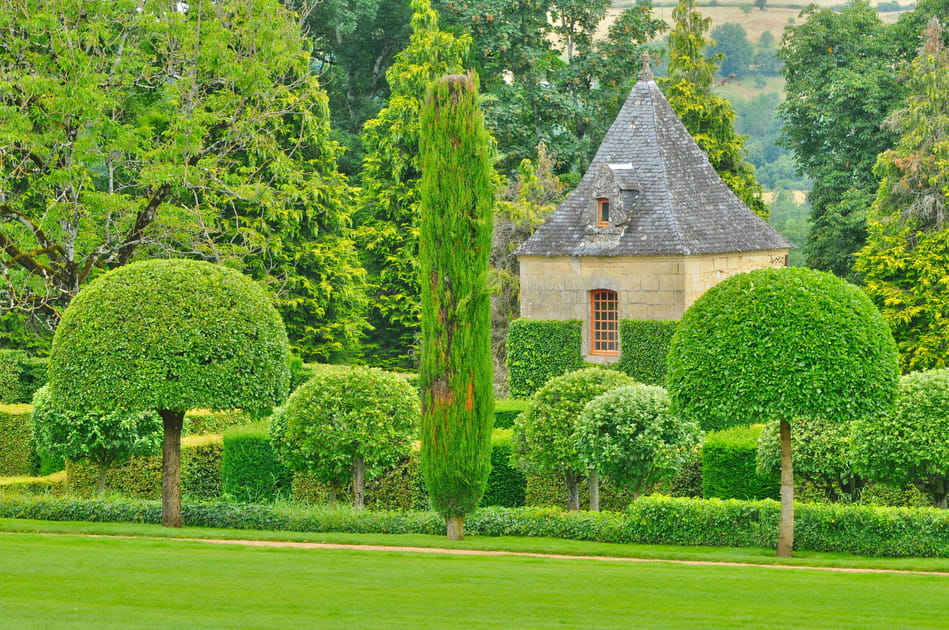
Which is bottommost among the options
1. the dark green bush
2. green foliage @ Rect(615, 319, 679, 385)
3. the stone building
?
the dark green bush

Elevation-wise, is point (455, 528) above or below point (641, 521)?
below

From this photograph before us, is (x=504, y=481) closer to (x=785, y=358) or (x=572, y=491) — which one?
(x=572, y=491)

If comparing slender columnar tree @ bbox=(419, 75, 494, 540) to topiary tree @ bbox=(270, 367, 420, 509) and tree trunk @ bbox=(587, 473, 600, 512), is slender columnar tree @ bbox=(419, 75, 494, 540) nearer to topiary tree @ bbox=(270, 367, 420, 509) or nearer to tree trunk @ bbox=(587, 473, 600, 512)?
topiary tree @ bbox=(270, 367, 420, 509)

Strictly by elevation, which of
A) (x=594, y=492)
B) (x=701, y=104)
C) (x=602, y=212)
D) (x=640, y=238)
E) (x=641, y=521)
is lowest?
(x=641, y=521)

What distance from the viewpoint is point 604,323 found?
35.5 meters

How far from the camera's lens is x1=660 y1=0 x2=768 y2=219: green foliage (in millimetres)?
43812

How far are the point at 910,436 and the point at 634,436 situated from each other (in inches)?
166

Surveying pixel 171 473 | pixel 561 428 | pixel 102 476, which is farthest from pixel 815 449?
pixel 102 476

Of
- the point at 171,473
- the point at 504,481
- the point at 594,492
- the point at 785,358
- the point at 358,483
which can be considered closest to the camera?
the point at 785,358

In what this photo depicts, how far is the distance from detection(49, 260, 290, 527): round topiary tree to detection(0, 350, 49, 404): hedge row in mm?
14543

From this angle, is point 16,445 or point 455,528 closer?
point 455,528

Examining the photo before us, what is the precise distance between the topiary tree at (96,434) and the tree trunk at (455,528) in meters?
6.48

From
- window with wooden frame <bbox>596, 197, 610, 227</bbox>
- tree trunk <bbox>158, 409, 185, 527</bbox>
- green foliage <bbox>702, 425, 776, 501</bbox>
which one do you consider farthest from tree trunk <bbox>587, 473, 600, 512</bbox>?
window with wooden frame <bbox>596, 197, 610, 227</bbox>

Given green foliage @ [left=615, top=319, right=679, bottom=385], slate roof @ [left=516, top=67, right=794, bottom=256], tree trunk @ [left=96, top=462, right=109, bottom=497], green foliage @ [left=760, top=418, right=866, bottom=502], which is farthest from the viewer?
slate roof @ [left=516, top=67, right=794, bottom=256]
